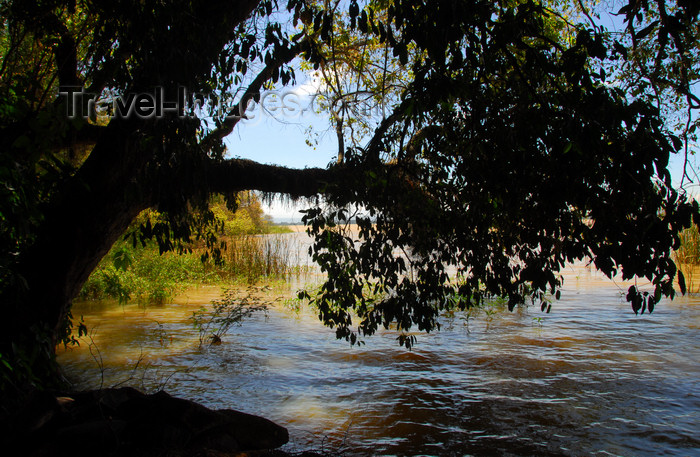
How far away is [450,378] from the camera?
561 centimetres

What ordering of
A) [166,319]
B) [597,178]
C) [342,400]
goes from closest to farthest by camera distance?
1. [597,178]
2. [342,400]
3. [166,319]

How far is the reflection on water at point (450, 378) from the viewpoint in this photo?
4.11 m

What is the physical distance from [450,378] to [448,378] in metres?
0.02

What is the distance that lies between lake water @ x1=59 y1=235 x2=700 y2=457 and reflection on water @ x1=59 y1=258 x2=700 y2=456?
0.02 metres

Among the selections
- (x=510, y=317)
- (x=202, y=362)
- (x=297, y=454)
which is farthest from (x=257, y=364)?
(x=510, y=317)

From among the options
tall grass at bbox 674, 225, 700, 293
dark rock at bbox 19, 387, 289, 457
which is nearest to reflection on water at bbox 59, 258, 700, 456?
dark rock at bbox 19, 387, 289, 457

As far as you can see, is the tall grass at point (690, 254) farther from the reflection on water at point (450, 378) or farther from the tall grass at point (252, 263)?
the tall grass at point (252, 263)

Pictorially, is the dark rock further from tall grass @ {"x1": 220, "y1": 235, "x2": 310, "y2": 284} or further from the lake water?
tall grass @ {"x1": 220, "y1": 235, "x2": 310, "y2": 284}

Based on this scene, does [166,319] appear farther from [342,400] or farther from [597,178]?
[597,178]

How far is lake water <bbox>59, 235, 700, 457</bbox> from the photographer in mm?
4105

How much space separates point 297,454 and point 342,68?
17.5 feet

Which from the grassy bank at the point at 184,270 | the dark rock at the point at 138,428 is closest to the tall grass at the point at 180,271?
the grassy bank at the point at 184,270

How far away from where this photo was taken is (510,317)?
28.6 feet

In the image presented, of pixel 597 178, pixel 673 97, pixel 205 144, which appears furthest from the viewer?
pixel 673 97
